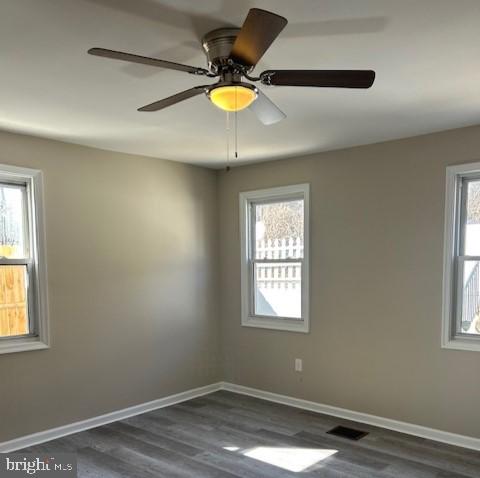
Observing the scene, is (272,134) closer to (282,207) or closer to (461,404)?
(282,207)

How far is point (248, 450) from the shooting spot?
3350 millimetres

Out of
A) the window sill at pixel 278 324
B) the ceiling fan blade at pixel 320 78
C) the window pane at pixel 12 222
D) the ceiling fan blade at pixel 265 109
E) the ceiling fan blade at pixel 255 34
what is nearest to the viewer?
the ceiling fan blade at pixel 255 34

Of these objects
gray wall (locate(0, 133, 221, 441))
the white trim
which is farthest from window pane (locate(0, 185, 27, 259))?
the white trim

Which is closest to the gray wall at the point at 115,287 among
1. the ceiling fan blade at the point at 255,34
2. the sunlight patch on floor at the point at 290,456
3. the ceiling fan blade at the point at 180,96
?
the sunlight patch on floor at the point at 290,456

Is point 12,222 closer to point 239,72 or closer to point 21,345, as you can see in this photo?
point 21,345

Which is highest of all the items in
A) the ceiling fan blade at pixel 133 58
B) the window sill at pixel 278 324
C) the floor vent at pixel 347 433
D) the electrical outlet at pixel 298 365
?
the ceiling fan blade at pixel 133 58

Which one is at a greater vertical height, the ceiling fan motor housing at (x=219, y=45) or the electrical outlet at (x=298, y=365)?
the ceiling fan motor housing at (x=219, y=45)

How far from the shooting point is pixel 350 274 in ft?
13.0

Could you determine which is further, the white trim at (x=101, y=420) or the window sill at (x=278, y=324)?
the window sill at (x=278, y=324)

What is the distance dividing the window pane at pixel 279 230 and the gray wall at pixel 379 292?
0.23 meters

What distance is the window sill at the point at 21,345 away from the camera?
3312 mm

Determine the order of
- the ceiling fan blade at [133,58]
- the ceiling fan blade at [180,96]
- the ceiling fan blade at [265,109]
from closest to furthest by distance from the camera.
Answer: the ceiling fan blade at [133,58]
the ceiling fan blade at [180,96]
the ceiling fan blade at [265,109]

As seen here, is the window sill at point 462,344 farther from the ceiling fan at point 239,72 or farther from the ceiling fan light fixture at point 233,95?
the ceiling fan light fixture at point 233,95

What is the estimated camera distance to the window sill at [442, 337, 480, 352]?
3297 millimetres
